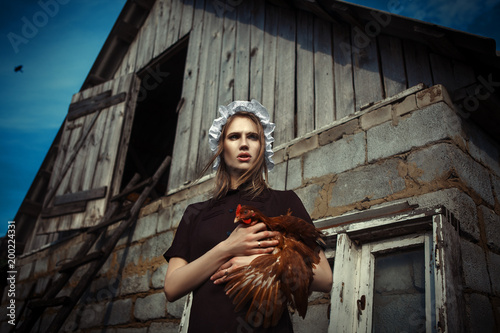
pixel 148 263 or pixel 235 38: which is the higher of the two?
pixel 235 38

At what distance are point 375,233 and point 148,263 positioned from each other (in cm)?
270

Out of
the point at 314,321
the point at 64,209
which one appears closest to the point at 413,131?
the point at 314,321

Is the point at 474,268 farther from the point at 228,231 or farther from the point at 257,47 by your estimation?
the point at 257,47

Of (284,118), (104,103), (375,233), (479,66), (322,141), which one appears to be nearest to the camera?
(375,233)

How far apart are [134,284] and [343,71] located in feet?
10.2

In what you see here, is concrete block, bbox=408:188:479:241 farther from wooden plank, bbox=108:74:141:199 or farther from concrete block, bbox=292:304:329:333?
wooden plank, bbox=108:74:141:199

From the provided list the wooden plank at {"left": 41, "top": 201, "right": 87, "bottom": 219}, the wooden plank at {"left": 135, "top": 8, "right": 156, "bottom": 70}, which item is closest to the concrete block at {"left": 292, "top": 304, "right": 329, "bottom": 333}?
the wooden plank at {"left": 41, "top": 201, "right": 87, "bottom": 219}

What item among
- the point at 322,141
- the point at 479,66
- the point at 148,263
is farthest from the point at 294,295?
the point at 148,263

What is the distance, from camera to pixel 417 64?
260 centimetres

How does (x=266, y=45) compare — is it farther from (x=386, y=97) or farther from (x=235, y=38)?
(x=386, y=97)

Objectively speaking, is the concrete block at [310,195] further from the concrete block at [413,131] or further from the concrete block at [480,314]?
the concrete block at [480,314]

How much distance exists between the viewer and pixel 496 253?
2.15m

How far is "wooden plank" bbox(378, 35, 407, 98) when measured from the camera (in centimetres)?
262

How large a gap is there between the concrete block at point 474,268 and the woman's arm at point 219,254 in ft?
3.78
